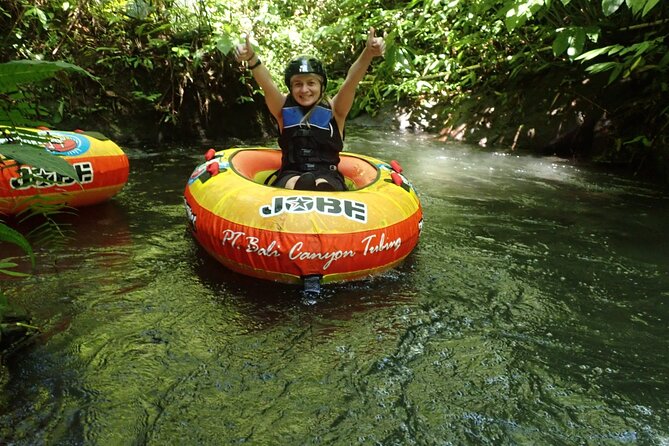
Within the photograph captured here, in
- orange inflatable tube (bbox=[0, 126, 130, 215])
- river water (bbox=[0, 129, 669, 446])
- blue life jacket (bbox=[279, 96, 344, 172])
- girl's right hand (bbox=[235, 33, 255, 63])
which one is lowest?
river water (bbox=[0, 129, 669, 446])

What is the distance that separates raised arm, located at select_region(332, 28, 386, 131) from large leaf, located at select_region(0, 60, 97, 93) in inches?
99.7

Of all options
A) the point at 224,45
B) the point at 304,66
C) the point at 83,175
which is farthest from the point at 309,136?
the point at 224,45

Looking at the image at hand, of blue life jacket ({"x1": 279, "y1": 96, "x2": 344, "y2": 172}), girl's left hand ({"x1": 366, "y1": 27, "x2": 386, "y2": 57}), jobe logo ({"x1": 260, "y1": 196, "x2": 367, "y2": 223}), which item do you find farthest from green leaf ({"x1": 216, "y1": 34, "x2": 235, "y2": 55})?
jobe logo ({"x1": 260, "y1": 196, "x2": 367, "y2": 223})

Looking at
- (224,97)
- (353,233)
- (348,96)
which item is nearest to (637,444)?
(353,233)

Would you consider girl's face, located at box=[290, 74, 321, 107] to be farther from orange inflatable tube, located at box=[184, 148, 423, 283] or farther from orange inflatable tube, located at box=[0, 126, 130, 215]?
orange inflatable tube, located at box=[0, 126, 130, 215]

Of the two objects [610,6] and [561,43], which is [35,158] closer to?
[610,6]

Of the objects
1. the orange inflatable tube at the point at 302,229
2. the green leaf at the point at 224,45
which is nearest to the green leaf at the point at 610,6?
the orange inflatable tube at the point at 302,229

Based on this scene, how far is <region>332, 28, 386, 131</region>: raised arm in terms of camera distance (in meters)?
3.46

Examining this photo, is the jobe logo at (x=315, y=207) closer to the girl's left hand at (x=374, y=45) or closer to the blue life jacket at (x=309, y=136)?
the blue life jacket at (x=309, y=136)

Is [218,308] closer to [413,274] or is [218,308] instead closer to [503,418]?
[413,274]

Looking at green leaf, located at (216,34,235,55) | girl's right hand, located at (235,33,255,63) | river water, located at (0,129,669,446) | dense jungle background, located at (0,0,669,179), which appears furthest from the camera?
dense jungle background, located at (0,0,669,179)

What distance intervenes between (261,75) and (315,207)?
1.34 meters

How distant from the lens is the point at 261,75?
3.86 metres

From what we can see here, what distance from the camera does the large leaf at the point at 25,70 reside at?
109 cm
